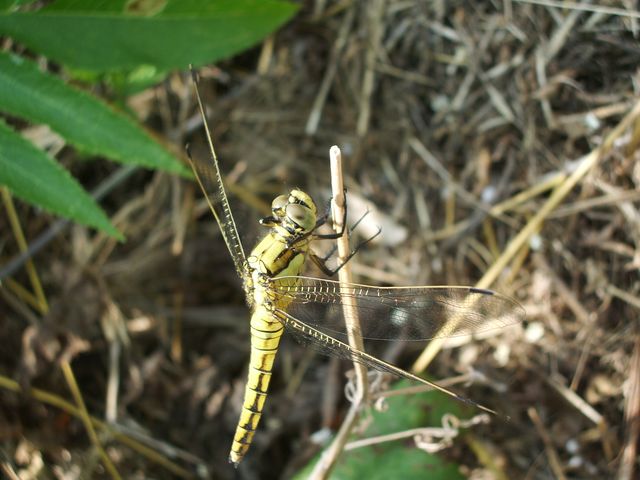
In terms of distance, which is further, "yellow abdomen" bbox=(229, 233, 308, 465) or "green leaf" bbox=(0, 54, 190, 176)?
"yellow abdomen" bbox=(229, 233, 308, 465)

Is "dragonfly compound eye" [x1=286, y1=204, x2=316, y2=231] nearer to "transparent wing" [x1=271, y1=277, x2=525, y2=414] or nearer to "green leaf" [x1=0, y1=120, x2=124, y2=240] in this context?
"transparent wing" [x1=271, y1=277, x2=525, y2=414]

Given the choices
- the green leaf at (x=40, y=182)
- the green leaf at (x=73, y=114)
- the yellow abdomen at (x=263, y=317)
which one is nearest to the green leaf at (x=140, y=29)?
the green leaf at (x=73, y=114)

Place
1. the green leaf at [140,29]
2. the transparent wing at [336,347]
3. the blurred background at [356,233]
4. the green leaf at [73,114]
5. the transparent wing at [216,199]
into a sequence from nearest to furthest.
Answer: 1. the transparent wing at [336,347]
2. the green leaf at [73,114]
3. the green leaf at [140,29]
4. the transparent wing at [216,199]
5. the blurred background at [356,233]

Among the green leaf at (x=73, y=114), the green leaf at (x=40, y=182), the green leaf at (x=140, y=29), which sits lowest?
the green leaf at (x=40, y=182)

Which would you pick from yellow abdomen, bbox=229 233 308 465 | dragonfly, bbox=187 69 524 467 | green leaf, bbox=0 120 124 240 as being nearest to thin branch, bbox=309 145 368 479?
dragonfly, bbox=187 69 524 467

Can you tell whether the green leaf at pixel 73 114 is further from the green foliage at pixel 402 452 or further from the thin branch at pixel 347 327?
the green foliage at pixel 402 452

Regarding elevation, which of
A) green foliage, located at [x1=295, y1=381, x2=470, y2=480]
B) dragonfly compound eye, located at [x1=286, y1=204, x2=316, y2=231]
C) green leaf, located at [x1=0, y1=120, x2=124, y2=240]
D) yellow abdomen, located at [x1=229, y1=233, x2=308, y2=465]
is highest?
green leaf, located at [x1=0, y1=120, x2=124, y2=240]

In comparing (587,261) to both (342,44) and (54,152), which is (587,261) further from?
(54,152)

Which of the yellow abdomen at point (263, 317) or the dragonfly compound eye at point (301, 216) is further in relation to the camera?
the yellow abdomen at point (263, 317)

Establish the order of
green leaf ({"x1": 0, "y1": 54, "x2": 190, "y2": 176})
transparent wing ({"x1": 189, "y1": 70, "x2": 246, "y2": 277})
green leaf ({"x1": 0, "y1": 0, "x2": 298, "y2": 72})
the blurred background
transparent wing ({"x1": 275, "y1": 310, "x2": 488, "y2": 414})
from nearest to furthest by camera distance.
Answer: transparent wing ({"x1": 275, "y1": 310, "x2": 488, "y2": 414}) → green leaf ({"x1": 0, "y1": 54, "x2": 190, "y2": 176}) → green leaf ({"x1": 0, "y1": 0, "x2": 298, "y2": 72}) → transparent wing ({"x1": 189, "y1": 70, "x2": 246, "y2": 277}) → the blurred background
